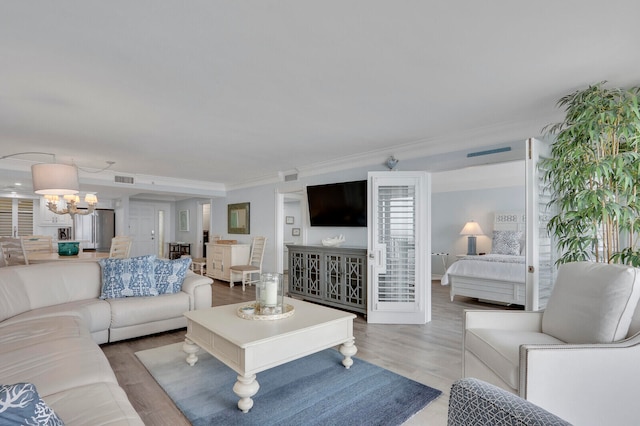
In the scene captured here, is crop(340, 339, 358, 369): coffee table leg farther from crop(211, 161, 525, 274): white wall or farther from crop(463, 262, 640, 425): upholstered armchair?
crop(211, 161, 525, 274): white wall

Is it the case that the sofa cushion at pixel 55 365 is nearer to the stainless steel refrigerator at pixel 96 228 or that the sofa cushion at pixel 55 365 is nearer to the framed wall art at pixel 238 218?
the framed wall art at pixel 238 218

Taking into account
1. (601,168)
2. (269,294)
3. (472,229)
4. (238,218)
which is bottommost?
(269,294)

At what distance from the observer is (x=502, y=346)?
1998 millimetres

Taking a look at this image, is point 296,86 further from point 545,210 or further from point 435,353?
point 435,353

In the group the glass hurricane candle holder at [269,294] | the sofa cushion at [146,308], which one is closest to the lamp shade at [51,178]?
the sofa cushion at [146,308]

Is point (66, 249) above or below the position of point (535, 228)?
below

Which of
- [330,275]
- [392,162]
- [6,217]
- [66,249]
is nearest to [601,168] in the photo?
[392,162]

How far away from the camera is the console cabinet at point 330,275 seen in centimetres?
454

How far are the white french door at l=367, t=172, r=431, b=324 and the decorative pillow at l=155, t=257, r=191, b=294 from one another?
2274mm

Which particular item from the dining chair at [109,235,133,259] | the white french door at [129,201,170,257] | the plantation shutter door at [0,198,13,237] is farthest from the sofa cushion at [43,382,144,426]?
the white french door at [129,201,170,257]

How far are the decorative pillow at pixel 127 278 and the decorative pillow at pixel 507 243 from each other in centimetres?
615

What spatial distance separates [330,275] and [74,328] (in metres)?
3.12

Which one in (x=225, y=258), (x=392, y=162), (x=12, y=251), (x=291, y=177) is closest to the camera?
(x=392, y=162)

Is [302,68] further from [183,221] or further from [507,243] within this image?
[183,221]
